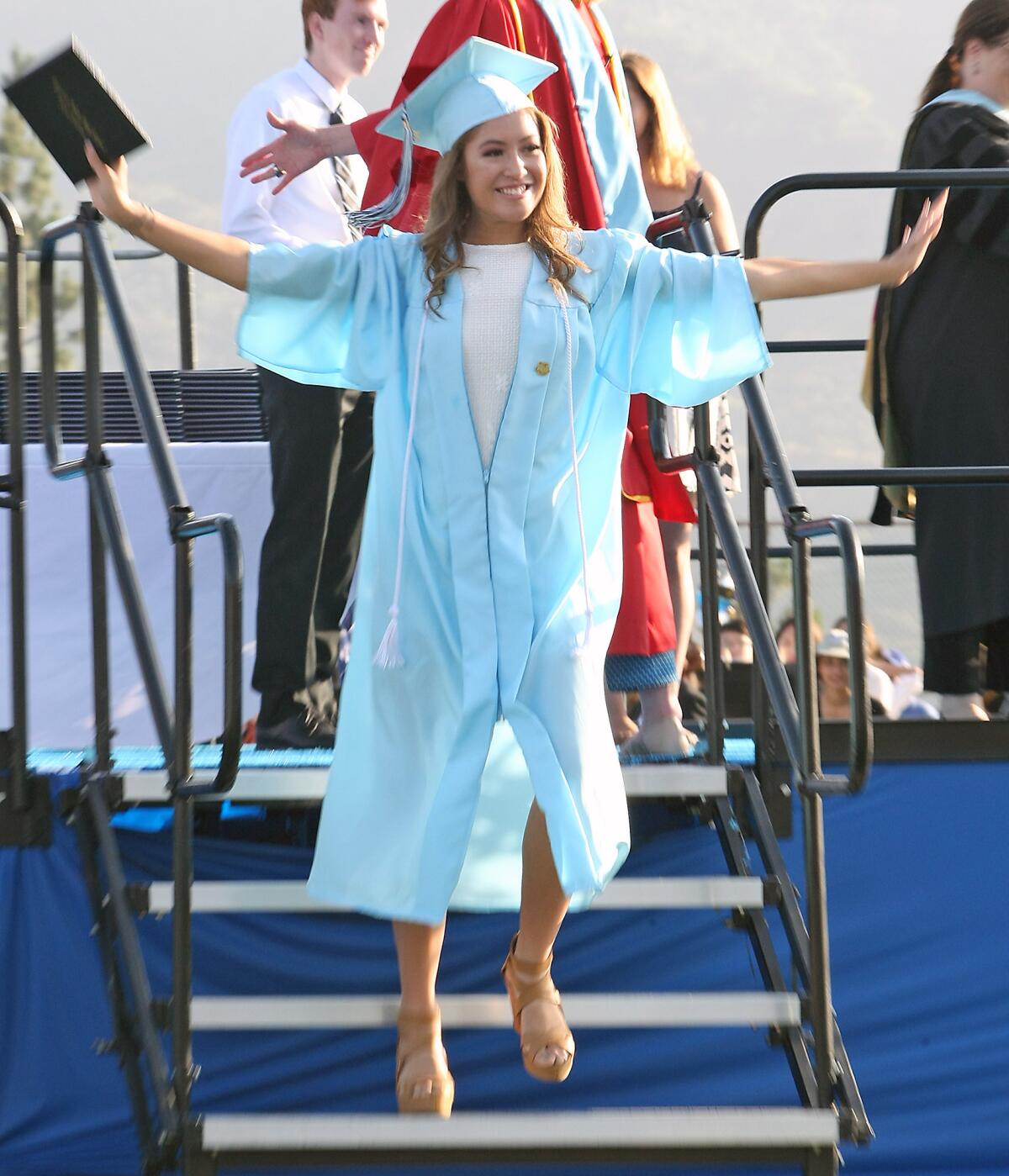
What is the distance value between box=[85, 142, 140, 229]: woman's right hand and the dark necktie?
153cm

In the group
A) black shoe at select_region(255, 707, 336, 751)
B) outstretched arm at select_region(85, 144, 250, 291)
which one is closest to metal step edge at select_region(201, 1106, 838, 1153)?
black shoe at select_region(255, 707, 336, 751)

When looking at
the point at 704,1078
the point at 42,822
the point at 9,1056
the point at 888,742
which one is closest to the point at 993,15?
the point at 888,742

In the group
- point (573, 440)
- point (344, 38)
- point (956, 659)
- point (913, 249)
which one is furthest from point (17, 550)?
point (956, 659)

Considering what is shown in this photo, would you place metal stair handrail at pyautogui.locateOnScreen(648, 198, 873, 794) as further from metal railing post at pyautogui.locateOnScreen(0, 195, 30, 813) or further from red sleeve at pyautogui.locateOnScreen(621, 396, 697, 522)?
metal railing post at pyautogui.locateOnScreen(0, 195, 30, 813)

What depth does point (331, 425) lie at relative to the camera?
3875 millimetres

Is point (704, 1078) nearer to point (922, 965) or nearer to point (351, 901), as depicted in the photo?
point (922, 965)

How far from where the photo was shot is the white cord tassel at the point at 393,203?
3209mm

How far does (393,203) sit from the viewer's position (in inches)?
131

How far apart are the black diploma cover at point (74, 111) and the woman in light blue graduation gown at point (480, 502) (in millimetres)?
→ 67

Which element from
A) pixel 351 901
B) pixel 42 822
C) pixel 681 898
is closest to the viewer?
pixel 351 901

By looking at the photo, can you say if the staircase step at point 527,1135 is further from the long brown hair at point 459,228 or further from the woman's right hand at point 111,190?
the woman's right hand at point 111,190

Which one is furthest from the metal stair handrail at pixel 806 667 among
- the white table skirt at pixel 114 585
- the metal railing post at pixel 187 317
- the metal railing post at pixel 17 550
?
the metal railing post at pixel 187 317

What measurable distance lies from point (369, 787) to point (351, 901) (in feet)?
0.63

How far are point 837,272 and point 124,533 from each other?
144 centimetres
